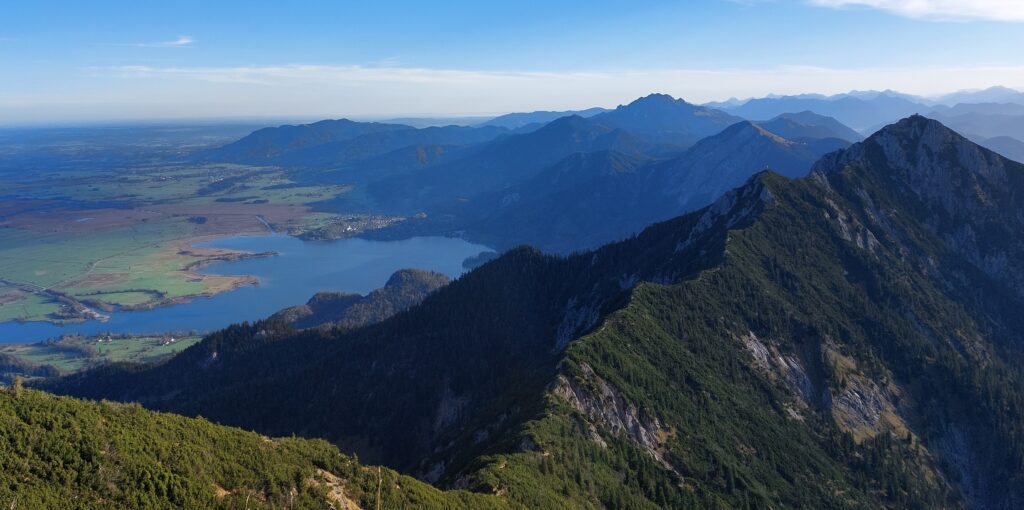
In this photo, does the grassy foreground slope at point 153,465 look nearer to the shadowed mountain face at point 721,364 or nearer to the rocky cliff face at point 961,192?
the shadowed mountain face at point 721,364

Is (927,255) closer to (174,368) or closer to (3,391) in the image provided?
(3,391)

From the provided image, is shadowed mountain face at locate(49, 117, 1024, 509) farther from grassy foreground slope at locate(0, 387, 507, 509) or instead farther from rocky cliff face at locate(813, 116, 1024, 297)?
grassy foreground slope at locate(0, 387, 507, 509)

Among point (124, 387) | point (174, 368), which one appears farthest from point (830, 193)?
point (124, 387)

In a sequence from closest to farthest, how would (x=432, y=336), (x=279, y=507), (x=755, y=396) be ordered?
(x=279, y=507)
(x=755, y=396)
(x=432, y=336)

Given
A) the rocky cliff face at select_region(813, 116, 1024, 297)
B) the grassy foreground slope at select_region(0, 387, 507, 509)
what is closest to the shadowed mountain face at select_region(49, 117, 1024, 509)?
the rocky cliff face at select_region(813, 116, 1024, 297)

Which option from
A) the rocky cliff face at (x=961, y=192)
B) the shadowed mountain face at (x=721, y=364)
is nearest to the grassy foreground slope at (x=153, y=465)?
the shadowed mountain face at (x=721, y=364)

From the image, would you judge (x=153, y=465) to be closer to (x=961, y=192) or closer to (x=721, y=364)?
(x=721, y=364)
